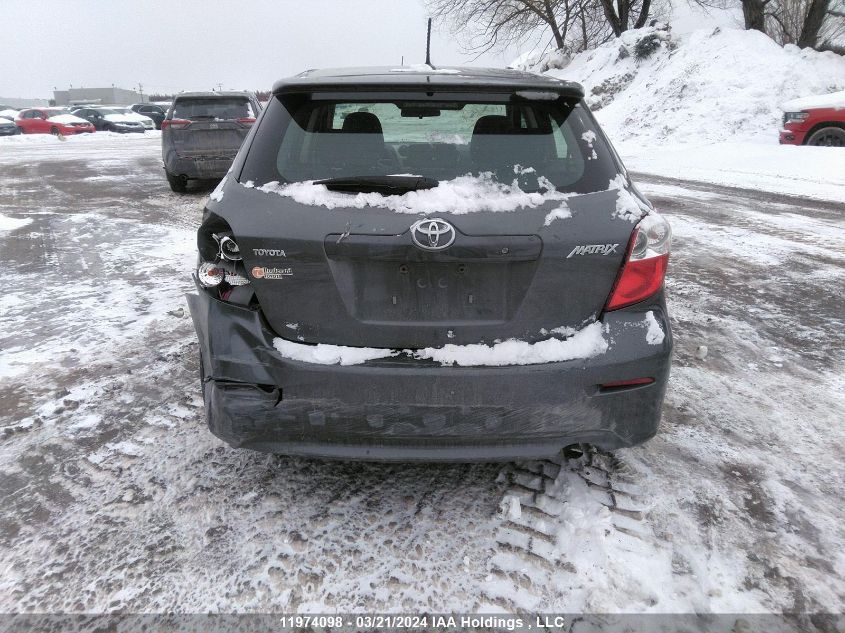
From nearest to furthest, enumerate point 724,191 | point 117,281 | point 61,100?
1. point 117,281
2. point 724,191
3. point 61,100

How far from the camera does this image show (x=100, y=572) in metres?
2.13

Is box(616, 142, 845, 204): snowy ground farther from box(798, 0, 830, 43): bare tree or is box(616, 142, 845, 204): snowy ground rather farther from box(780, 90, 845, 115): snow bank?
box(798, 0, 830, 43): bare tree

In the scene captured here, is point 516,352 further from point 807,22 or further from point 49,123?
point 49,123

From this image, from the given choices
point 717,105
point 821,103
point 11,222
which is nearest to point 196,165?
point 11,222

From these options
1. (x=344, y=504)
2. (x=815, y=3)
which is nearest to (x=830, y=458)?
(x=344, y=504)

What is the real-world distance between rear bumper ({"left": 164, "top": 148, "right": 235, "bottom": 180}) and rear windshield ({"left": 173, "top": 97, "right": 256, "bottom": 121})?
0.77 meters

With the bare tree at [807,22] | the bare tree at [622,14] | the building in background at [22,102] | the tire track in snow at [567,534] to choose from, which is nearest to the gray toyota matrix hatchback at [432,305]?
the tire track in snow at [567,534]

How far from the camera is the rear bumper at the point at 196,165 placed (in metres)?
9.93

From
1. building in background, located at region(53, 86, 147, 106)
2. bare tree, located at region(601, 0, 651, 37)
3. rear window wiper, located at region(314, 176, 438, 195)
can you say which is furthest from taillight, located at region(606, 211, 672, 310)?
building in background, located at region(53, 86, 147, 106)

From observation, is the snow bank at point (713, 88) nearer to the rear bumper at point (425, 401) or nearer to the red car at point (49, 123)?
the rear bumper at point (425, 401)

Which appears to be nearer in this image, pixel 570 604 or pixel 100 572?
pixel 570 604

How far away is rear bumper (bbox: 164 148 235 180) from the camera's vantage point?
32.6ft

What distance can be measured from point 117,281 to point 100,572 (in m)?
3.87

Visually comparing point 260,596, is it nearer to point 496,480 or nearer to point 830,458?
point 496,480
